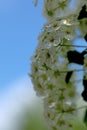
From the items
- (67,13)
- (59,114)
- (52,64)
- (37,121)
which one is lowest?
(59,114)

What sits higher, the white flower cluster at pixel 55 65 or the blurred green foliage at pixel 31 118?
the blurred green foliage at pixel 31 118

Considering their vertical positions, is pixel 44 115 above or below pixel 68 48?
below

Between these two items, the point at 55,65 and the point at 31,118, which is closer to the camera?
the point at 55,65

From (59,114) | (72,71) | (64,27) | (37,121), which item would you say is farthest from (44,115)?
(37,121)

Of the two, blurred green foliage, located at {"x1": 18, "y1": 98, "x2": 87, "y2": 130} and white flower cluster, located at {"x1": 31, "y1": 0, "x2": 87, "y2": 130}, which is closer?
white flower cluster, located at {"x1": 31, "y1": 0, "x2": 87, "y2": 130}

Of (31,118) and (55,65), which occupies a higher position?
(31,118)

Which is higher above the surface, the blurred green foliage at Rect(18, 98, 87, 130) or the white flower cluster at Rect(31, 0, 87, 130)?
the blurred green foliage at Rect(18, 98, 87, 130)

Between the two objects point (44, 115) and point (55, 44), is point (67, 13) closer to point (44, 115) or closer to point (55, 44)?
point (55, 44)

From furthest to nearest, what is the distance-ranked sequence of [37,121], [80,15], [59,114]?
[37,121] → [59,114] → [80,15]
